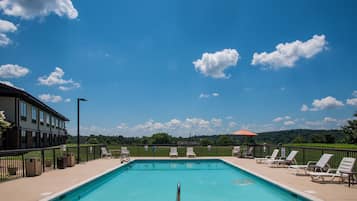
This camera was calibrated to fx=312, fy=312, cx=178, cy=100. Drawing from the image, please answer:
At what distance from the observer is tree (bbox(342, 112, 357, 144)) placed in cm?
4252

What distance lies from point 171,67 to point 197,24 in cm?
462

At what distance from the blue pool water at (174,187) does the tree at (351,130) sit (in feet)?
115

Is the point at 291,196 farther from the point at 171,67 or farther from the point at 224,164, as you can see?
the point at 171,67

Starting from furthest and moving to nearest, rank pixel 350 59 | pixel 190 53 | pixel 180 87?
pixel 180 87, pixel 190 53, pixel 350 59

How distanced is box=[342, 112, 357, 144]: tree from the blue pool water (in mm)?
35196

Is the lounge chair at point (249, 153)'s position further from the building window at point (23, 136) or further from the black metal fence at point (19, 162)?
the building window at point (23, 136)

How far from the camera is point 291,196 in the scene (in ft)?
23.6

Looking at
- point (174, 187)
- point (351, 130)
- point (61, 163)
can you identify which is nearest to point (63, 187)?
point (174, 187)

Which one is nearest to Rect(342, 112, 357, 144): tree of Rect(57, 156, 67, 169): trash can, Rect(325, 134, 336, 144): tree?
Rect(325, 134, 336, 144): tree

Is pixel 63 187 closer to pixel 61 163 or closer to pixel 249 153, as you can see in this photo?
pixel 61 163

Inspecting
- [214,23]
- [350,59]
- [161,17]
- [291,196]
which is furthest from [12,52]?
[350,59]

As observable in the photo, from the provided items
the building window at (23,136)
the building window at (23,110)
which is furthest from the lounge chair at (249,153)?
the building window at (23,110)

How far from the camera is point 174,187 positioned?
9.95 meters

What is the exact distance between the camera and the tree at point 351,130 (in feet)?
139
